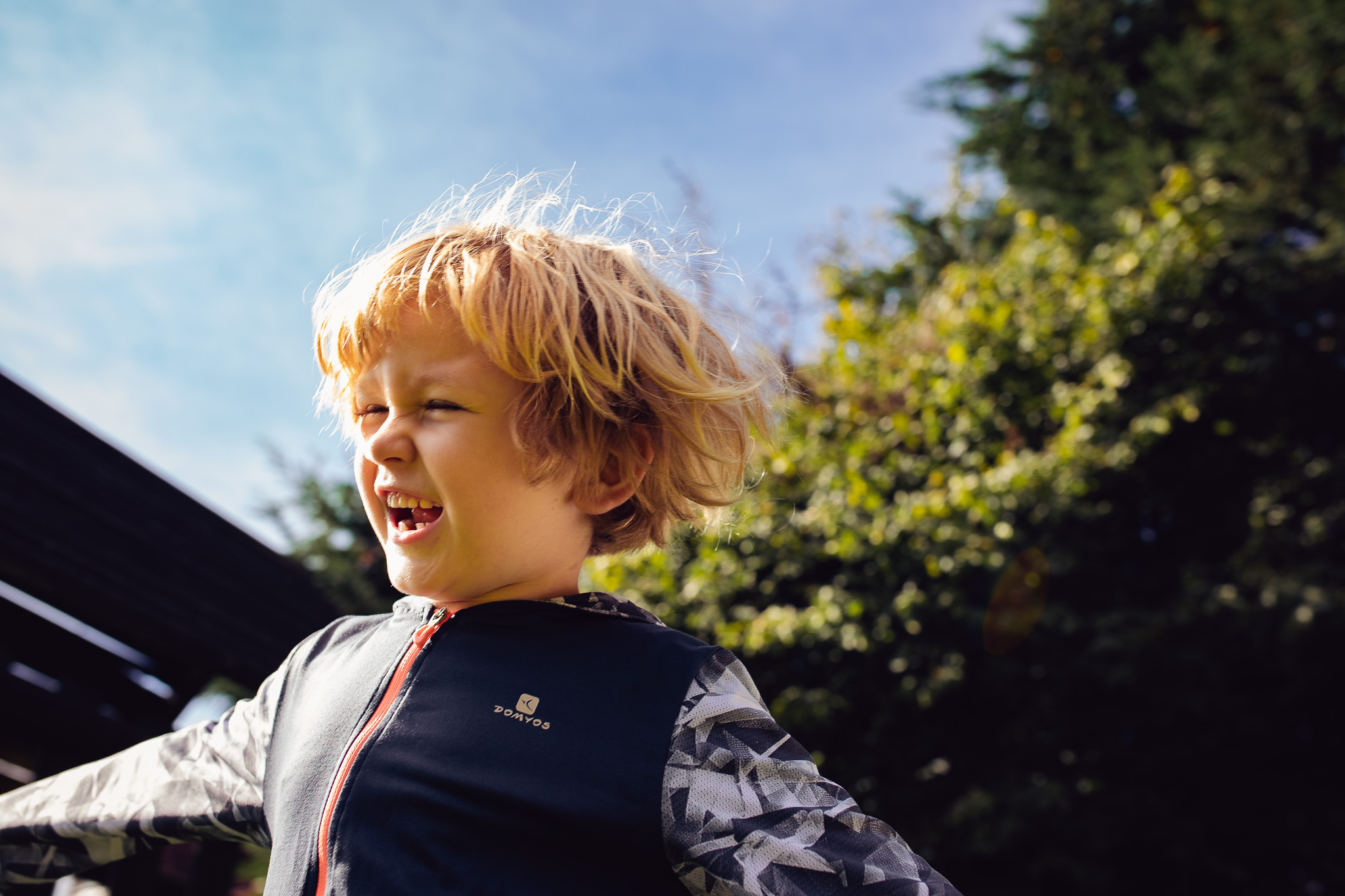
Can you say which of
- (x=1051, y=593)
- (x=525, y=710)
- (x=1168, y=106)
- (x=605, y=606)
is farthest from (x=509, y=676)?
Answer: (x=1168, y=106)

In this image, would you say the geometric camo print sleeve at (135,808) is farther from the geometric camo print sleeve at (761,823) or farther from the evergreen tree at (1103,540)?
the evergreen tree at (1103,540)

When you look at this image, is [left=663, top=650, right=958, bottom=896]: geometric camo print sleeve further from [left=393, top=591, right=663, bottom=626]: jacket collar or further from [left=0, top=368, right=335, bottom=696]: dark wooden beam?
[left=0, top=368, right=335, bottom=696]: dark wooden beam

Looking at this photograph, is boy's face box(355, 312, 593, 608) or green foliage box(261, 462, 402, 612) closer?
boy's face box(355, 312, 593, 608)

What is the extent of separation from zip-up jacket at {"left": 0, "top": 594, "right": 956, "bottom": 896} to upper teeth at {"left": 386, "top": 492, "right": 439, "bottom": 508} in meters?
0.14

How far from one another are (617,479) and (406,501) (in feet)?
0.93

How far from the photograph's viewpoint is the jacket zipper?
0.90 m

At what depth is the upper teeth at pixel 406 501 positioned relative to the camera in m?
1.04

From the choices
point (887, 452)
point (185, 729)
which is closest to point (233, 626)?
point (185, 729)

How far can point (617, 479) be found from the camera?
1.17m

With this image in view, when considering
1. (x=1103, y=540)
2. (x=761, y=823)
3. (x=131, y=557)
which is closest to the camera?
Answer: (x=761, y=823)

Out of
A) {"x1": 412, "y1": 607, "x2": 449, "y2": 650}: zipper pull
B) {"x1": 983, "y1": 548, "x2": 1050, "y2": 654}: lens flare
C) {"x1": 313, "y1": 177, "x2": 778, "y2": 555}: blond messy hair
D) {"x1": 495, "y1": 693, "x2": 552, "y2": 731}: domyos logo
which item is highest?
{"x1": 983, "y1": 548, "x2": 1050, "y2": 654}: lens flare

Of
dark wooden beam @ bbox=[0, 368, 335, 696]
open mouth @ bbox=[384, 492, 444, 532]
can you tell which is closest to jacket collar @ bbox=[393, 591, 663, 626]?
open mouth @ bbox=[384, 492, 444, 532]

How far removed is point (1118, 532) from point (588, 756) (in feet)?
16.9

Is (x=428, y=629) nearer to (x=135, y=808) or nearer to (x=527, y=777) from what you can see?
(x=527, y=777)
